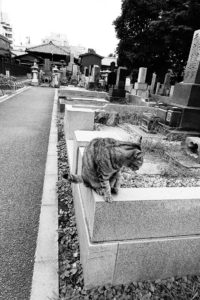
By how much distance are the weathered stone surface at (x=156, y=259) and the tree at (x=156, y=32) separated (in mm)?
20251

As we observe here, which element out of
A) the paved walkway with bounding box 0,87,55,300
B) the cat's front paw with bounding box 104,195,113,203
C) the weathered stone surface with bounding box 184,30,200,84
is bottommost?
the paved walkway with bounding box 0,87,55,300

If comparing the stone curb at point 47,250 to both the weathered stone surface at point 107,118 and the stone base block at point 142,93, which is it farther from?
the stone base block at point 142,93

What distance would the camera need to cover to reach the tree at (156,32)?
19.1 meters

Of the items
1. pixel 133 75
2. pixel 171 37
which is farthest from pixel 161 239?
→ pixel 133 75

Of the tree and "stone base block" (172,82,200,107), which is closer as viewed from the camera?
"stone base block" (172,82,200,107)

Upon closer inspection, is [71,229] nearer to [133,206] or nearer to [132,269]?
[132,269]

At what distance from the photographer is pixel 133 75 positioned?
93.1 feet

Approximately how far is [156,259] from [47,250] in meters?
1.25

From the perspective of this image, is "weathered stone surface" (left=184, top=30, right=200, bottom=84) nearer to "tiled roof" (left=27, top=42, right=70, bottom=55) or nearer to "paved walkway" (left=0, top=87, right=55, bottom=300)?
"paved walkway" (left=0, top=87, right=55, bottom=300)

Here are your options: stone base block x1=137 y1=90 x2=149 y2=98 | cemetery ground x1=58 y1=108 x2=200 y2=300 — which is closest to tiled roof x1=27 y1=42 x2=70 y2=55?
stone base block x1=137 y1=90 x2=149 y2=98

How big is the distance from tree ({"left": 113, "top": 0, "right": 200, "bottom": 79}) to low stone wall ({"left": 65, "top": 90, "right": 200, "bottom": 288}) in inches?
794

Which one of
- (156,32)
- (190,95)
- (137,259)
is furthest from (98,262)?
(156,32)

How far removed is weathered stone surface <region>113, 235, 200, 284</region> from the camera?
226 centimetres

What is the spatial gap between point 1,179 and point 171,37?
2109cm
